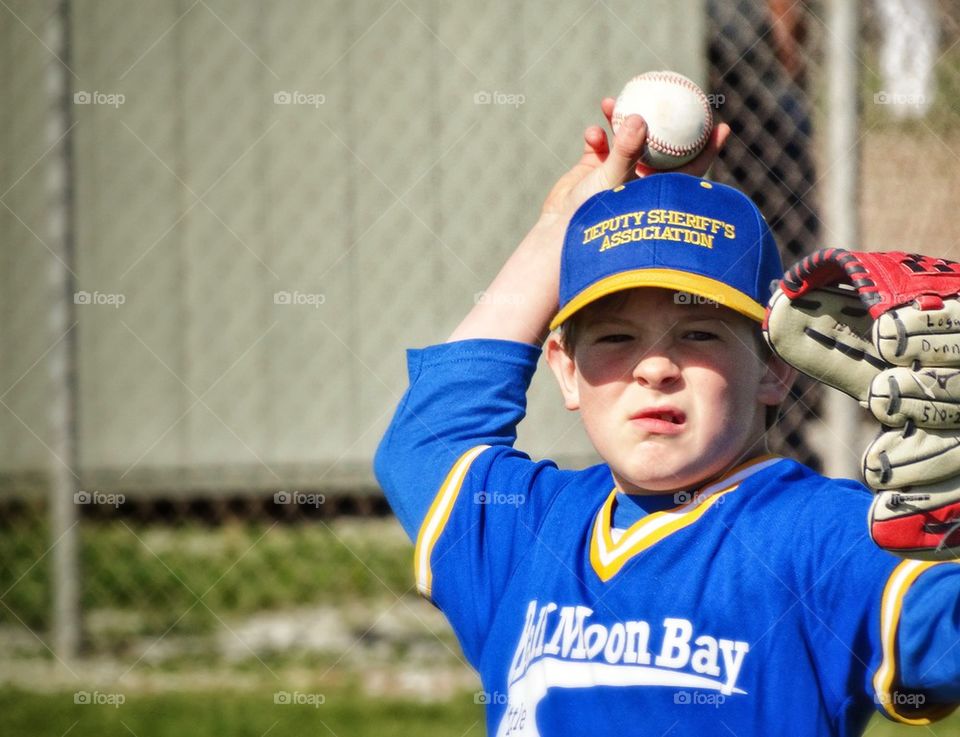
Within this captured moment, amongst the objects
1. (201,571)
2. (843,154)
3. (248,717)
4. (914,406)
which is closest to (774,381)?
(914,406)

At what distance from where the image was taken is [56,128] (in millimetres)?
4816

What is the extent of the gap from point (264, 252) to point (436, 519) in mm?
3958

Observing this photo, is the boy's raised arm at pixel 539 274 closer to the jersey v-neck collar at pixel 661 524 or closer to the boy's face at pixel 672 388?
the boy's face at pixel 672 388

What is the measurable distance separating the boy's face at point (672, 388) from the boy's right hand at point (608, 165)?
0.28 m

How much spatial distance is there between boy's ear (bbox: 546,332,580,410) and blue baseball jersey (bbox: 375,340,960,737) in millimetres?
80

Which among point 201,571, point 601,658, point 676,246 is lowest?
point 201,571

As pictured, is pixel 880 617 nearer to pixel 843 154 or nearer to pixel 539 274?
pixel 539 274

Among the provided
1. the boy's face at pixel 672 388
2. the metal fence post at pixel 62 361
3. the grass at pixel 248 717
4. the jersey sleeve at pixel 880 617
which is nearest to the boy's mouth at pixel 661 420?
the boy's face at pixel 672 388

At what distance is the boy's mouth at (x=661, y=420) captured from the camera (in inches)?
69.4

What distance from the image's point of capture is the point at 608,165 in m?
2.09

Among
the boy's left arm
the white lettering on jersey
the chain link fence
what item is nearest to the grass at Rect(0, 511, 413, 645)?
the chain link fence

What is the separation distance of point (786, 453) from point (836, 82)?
4.21 feet

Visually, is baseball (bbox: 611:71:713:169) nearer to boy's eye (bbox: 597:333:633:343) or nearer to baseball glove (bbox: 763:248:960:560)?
boy's eye (bbox: 597:333:633:343)

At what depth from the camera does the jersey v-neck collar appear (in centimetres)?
177
